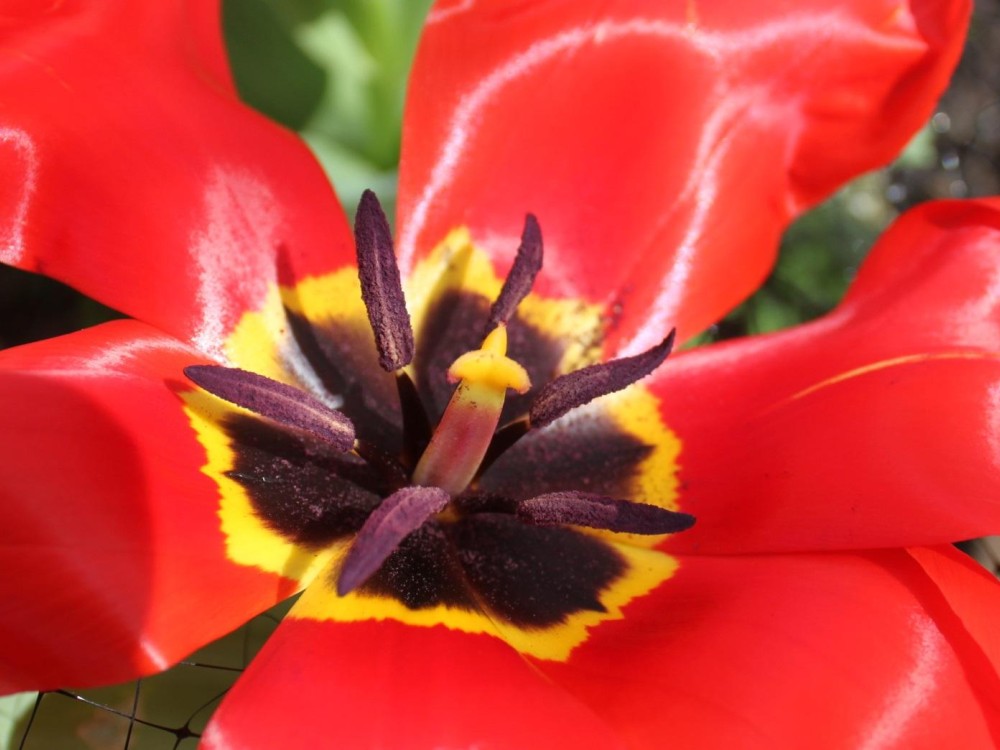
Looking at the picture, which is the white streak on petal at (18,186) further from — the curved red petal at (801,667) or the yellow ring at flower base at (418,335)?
the curved red petal at (801,667)

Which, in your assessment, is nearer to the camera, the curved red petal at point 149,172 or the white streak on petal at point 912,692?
the white streak on petal at point 912,692

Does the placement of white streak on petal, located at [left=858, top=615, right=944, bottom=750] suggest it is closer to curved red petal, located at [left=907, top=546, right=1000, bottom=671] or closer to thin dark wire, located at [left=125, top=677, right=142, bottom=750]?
curved red petal, located at [left=907, top=546, right=1000, bottom=671]

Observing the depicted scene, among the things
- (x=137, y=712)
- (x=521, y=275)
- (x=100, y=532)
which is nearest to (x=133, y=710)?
(x=137, y=712)

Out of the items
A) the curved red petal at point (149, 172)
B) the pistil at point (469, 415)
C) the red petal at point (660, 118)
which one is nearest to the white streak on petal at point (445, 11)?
the red petal at point (660, 118)

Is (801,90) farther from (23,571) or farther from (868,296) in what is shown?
(23,571)

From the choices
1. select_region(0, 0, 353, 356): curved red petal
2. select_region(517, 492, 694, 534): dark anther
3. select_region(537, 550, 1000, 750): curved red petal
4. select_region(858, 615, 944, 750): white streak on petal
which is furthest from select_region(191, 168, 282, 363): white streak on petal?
select_region(858, 615, 944, 750): white streak on petal

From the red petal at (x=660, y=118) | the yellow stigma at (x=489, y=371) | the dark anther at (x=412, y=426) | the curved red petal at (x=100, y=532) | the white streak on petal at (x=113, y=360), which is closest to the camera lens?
the curved red petal at (x=100, y=532)
